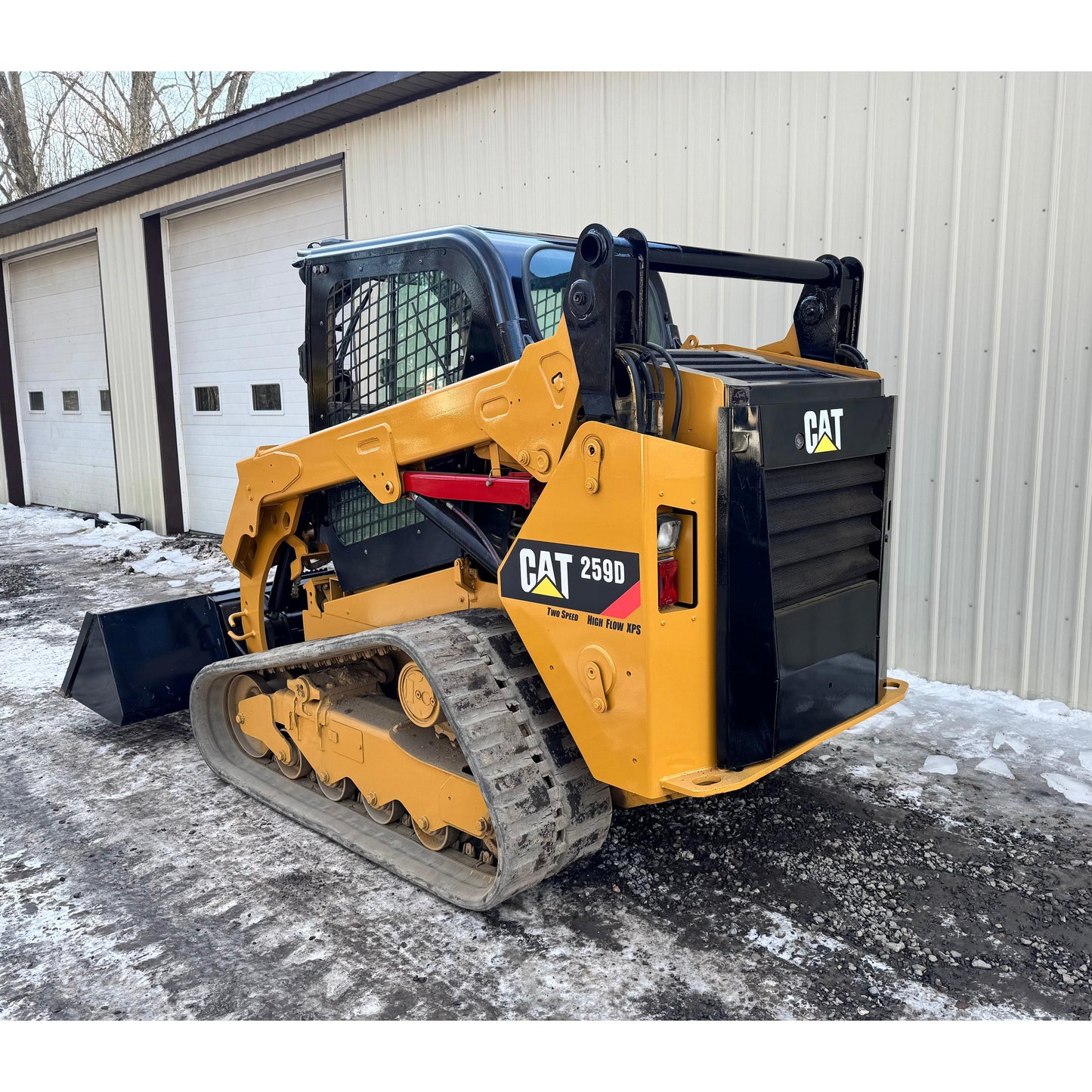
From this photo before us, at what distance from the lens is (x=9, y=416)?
16.3 m

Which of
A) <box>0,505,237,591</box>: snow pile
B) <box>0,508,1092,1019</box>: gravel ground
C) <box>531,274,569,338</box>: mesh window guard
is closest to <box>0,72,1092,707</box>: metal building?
<box>0,508,1092,1019</box>: gravel ground

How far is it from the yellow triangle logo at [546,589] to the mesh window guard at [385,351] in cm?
91

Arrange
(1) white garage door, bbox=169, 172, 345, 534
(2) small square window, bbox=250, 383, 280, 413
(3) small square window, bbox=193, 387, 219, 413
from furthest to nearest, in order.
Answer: (3) small square window, bbox=193, 387, 219, 413 < (2) small square window, bbox=250, 383, 280, 413 < (1) white garage door, bbox=169, 172, 345, 534

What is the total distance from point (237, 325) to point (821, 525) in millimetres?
9518

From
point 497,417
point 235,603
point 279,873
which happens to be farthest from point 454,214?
point 279,873

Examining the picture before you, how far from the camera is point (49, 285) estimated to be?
14.8 meters

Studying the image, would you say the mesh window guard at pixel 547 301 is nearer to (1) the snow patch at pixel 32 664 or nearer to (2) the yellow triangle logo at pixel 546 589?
(2) the yellow triangle logo at pixel 546 589

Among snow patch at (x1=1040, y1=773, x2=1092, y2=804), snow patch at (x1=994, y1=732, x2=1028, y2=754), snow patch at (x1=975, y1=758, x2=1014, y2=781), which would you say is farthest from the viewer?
snow patch at (x1=994, y1=732, x2=1028, y2=754)

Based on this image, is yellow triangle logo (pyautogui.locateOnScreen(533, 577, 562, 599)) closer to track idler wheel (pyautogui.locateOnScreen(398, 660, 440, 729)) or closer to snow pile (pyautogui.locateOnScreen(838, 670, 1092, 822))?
track idler wheel (pyautogui.locateOnScreen(398, 660, 440, 729))

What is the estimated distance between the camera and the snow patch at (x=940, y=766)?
14.6 ft

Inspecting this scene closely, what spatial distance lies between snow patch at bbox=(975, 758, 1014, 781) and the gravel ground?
0.01 metres

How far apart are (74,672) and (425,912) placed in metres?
2.84

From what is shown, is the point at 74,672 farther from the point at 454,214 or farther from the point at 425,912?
the point at 454,214

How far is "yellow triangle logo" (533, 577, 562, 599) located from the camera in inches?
120
